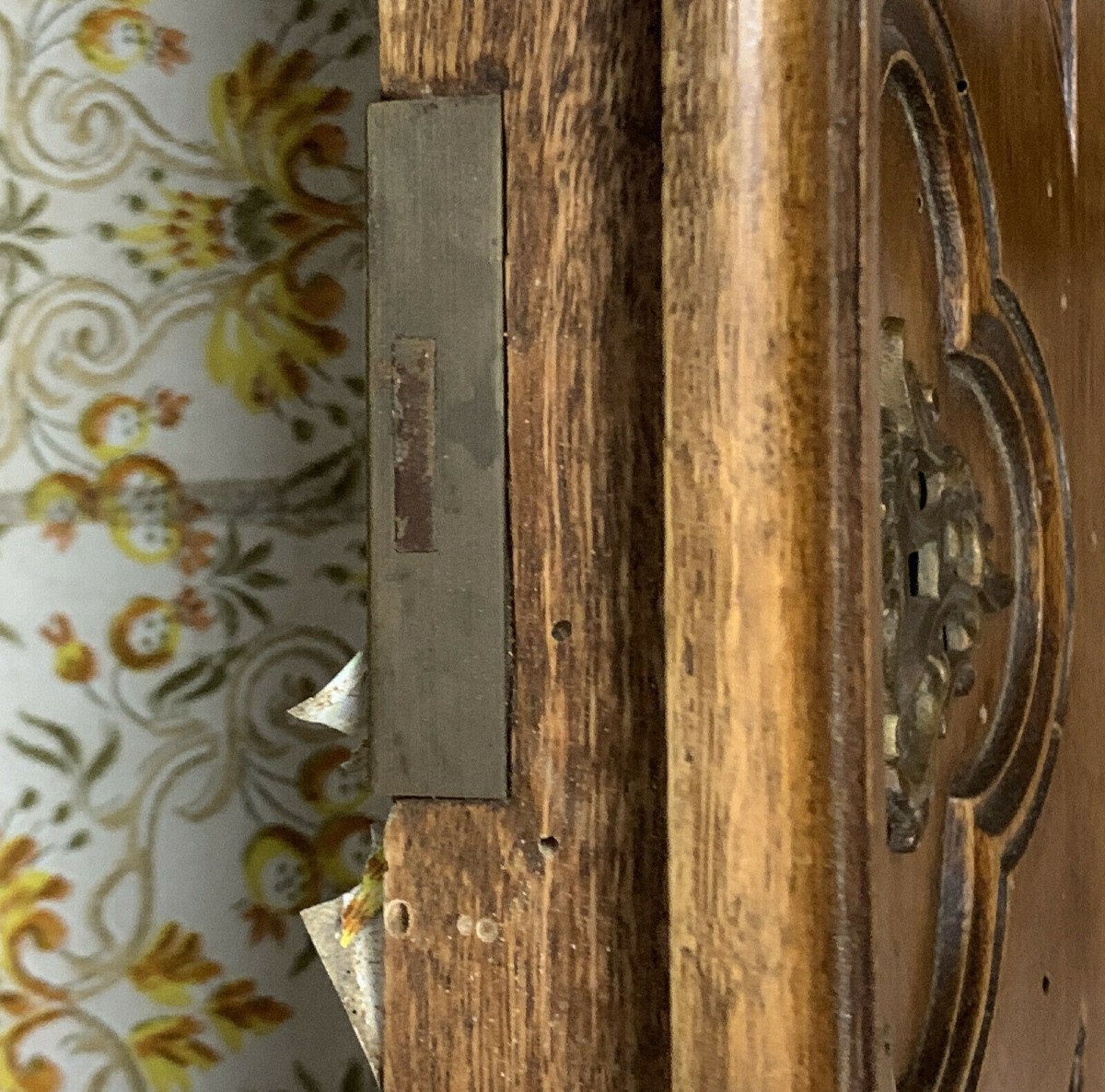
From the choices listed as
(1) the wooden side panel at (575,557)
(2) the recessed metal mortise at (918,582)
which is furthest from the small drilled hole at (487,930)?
(2) the recessed metal mortise at (918,582)

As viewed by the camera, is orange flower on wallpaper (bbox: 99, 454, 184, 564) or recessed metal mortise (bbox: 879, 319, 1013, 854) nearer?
recessed metal mortise (bbox: 879, 319, 1013, 854)

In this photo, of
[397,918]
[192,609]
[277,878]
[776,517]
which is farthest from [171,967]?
[776,517]

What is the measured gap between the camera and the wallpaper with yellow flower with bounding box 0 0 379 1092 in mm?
569

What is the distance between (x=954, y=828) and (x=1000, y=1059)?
0.28ft

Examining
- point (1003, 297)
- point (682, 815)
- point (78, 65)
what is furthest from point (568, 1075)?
point (78, 65)

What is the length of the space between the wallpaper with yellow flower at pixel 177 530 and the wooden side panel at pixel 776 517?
353 mm

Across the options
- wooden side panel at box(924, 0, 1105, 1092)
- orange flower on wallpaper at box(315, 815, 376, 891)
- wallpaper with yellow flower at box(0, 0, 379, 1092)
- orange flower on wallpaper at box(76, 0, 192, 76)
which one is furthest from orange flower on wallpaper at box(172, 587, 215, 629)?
wooden side panel at box(924, 0, 1105, 1092)

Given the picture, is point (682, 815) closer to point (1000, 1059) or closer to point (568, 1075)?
point (568, 1075)

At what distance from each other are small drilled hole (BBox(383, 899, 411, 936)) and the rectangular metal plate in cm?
3

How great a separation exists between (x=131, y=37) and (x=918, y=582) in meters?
0.47

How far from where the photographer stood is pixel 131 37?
0.60 meters

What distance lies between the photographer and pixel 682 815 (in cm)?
26

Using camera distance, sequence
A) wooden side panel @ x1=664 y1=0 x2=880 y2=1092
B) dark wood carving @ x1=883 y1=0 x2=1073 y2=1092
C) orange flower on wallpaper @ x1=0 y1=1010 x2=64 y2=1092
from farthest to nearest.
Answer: orange flower on wallpaper @ x1=0 y1=1010 x2=64 y2=1092
dark wood carving @ x1=883 y1=0 x2=1073 y2=1092
wooden side panel @ x1=664 y1=0 x2=880 y2=1092

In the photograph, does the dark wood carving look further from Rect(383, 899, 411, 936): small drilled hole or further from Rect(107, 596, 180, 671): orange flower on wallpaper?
Rect(107, 596, 180, 671): orange flower on wallpaper
